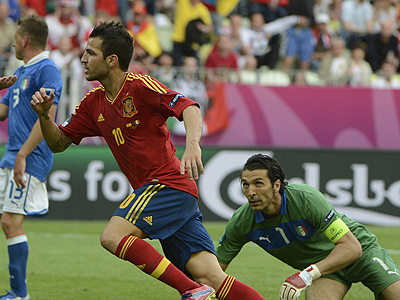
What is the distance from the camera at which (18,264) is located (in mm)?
5598

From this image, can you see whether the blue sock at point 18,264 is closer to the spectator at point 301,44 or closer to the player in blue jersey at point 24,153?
the player in blue jersey at point 24,153

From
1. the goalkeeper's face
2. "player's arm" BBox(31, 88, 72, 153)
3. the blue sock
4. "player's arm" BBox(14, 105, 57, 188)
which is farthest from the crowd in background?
the goalkeeper's face

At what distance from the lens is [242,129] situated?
40.2 ft

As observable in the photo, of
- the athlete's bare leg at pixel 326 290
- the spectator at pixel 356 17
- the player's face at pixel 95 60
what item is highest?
the spectator at pixel 356 17

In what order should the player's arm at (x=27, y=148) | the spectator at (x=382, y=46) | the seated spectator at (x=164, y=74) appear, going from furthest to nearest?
the spectator at (x=382, y=46) → the seated spectator at (x=164, y=74) → the player's arm at (x=27, y=148)

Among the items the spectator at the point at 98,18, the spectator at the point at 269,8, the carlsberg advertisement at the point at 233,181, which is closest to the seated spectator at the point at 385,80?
the carlsberg advertisement at the point at 233,181

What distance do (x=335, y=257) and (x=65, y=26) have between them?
9681mm

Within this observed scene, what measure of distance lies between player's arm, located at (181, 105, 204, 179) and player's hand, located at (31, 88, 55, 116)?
3.06 ft

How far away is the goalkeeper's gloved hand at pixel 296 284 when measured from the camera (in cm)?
435

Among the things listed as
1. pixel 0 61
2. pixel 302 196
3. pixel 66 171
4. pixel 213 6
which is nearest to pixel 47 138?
pixel 302 196

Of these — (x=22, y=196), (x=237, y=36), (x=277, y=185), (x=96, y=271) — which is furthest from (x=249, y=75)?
(x=277, y=185)

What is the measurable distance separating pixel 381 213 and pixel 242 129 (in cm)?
284

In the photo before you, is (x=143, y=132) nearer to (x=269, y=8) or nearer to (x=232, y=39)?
(x=232, y=39)

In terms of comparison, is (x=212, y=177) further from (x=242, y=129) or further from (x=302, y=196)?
(x=302, y=196)
